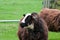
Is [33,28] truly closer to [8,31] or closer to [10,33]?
[10,33]

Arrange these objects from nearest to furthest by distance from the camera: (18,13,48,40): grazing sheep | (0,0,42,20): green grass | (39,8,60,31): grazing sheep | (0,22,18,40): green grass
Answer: (18,13,48,40): grazing sheep < (39,8,60,31): grazing sheep < (0,22,18,40): green grass < (0,0,42,20): green grass

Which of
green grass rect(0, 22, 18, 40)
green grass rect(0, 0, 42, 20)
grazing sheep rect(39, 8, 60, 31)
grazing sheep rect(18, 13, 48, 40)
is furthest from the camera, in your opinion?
green grass rect(0, 0, 42, 20)

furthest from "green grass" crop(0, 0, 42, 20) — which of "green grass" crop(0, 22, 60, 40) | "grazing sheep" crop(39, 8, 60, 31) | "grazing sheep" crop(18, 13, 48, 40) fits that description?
"grazing sheep" crop(18, 13, 48, 40)

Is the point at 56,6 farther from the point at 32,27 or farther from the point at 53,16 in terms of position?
the point at 32,27

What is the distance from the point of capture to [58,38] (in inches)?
464

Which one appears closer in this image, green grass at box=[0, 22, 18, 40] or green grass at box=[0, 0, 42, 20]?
green grass at box=[0, 22, 18, 40]

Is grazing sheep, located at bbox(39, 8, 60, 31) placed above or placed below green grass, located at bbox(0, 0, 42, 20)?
above

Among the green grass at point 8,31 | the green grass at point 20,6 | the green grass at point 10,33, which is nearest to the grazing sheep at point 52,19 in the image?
the green grass at point 10,33

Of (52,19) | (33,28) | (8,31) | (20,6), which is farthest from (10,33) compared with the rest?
(20,6)

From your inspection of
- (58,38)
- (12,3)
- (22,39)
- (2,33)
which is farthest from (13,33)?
(12,3)

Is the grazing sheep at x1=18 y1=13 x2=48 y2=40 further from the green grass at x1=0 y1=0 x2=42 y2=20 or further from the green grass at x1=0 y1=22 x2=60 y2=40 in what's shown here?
the green grass at x1=0 y1=0 x2=42 y2=20

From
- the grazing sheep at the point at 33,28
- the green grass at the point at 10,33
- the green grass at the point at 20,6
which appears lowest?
the green grass at the point at 20,6

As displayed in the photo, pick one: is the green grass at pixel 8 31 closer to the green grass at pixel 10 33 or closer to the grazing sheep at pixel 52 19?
the green grass at pixel 10 33

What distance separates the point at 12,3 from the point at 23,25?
15491 mm
